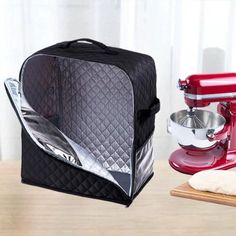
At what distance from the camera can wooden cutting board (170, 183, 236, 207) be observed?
1175mm

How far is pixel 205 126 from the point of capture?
4.60 ft

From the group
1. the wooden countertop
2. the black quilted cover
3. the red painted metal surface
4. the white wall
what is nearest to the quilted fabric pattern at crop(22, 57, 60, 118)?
the black quilted cover

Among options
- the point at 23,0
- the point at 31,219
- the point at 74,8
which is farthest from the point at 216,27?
the point at 31,219

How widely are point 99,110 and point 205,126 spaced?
0.28 m

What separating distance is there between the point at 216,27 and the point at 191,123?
533mm

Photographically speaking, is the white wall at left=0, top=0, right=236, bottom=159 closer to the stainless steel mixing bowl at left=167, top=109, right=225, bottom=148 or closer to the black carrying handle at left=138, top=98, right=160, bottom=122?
the stainless steel mixing bowl at left=167, top=109, right=225, bottom=148

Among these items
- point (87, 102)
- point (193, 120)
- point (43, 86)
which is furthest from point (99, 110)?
point (193, 120)

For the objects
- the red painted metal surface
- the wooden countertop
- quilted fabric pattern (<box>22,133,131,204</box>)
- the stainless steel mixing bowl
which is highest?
the red painted metal surface

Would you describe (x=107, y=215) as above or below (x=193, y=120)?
below

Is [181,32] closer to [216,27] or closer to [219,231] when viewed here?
[216,27]

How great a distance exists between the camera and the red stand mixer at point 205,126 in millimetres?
1322

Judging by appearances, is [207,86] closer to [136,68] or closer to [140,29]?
[136,68]

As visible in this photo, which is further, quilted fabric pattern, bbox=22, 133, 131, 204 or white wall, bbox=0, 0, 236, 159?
white wall, bbox=0, 0, 236, 159

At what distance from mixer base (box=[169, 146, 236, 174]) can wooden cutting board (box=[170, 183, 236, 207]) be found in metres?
0.12
